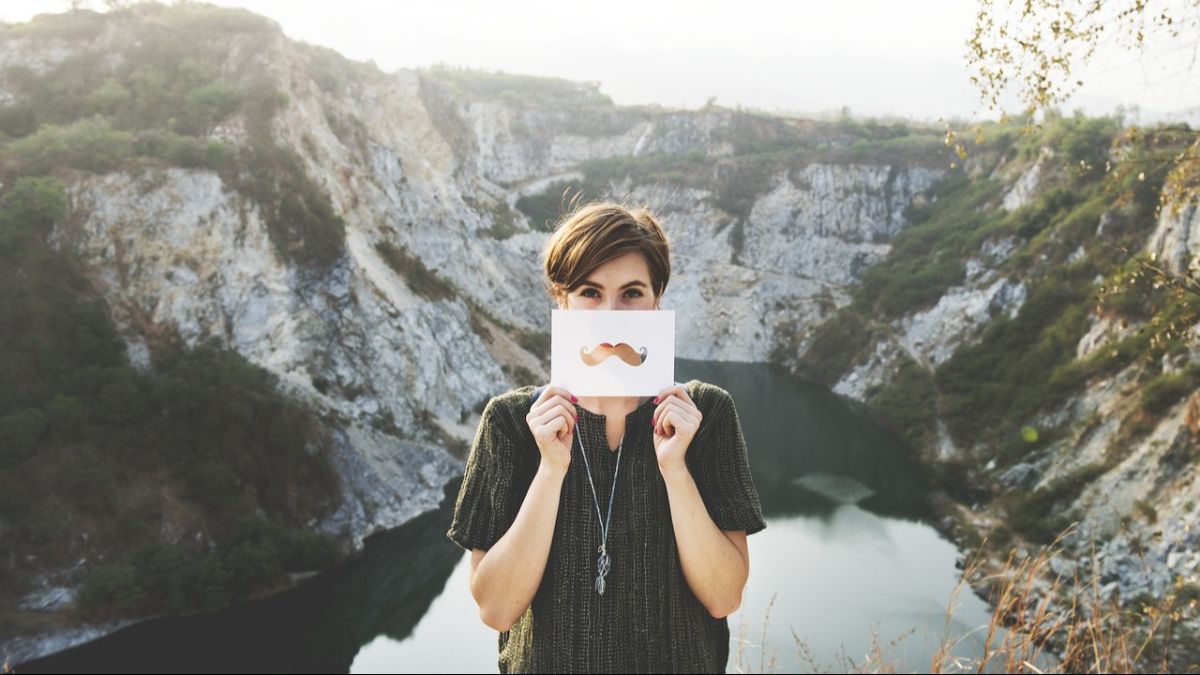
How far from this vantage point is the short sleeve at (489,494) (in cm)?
186

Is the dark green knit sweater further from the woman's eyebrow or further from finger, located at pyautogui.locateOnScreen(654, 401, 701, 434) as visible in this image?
the woman's eyebrow

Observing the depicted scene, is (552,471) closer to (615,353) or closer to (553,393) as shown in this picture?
(553,393)

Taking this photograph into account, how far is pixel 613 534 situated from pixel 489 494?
12.8 inches

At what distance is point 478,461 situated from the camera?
194 centimetres

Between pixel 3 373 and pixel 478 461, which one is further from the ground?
pixel 478 461

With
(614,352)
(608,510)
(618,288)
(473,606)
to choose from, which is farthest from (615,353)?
(473,606)

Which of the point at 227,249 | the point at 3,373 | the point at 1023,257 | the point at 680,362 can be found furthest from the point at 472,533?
the point at 680,362

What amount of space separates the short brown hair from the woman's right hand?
1.02ft

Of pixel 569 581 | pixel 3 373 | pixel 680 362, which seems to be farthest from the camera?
pixel 680 362

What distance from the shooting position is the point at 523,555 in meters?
1.76

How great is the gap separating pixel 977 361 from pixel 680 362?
74.0 ft

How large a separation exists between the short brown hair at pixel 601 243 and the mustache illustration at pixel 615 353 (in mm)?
177

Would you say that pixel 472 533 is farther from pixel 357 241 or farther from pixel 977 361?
Result: pixel 977 361

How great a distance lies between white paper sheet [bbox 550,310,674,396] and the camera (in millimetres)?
1835
